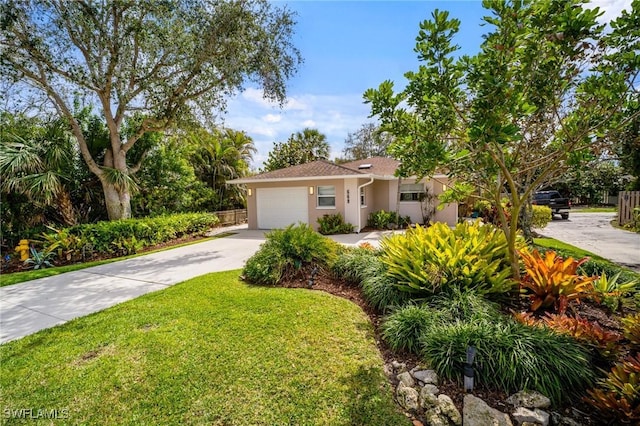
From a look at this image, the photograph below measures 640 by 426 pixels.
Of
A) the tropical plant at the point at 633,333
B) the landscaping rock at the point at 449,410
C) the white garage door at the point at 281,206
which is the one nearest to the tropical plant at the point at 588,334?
the tropical plant at the point at 633,333

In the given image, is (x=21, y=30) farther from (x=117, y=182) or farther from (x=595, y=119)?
(x=595, y=119)

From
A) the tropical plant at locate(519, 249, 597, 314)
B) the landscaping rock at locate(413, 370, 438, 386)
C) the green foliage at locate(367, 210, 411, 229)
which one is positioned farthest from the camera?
the green foliage at locate(367, 210, 411, 229)

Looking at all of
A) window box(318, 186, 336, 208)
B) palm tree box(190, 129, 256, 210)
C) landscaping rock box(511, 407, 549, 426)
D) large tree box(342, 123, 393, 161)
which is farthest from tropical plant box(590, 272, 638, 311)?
large tree box(342, 123, 393, 161)

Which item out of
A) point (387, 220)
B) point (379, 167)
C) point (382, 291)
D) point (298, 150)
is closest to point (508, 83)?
point (382, 291)

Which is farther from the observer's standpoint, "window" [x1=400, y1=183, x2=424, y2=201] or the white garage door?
"window" [x1=400, y1=183, x2=424, y2=201]

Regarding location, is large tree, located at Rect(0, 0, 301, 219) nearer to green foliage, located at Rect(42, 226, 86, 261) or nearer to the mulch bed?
green foliage, located at Rect(42, 226, 86, 261)

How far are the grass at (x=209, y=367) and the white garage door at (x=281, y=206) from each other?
965 cm

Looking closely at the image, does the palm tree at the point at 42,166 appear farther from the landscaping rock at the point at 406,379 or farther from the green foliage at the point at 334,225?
the landscaping rock at the point at 406,379

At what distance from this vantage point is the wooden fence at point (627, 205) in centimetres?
1301

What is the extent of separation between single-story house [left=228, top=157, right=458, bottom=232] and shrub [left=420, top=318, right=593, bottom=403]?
31.7ft

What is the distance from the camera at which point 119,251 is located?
374 inches

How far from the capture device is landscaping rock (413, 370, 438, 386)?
281cm

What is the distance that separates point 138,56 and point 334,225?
9.30m

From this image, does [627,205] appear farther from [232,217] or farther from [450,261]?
[232,217]
